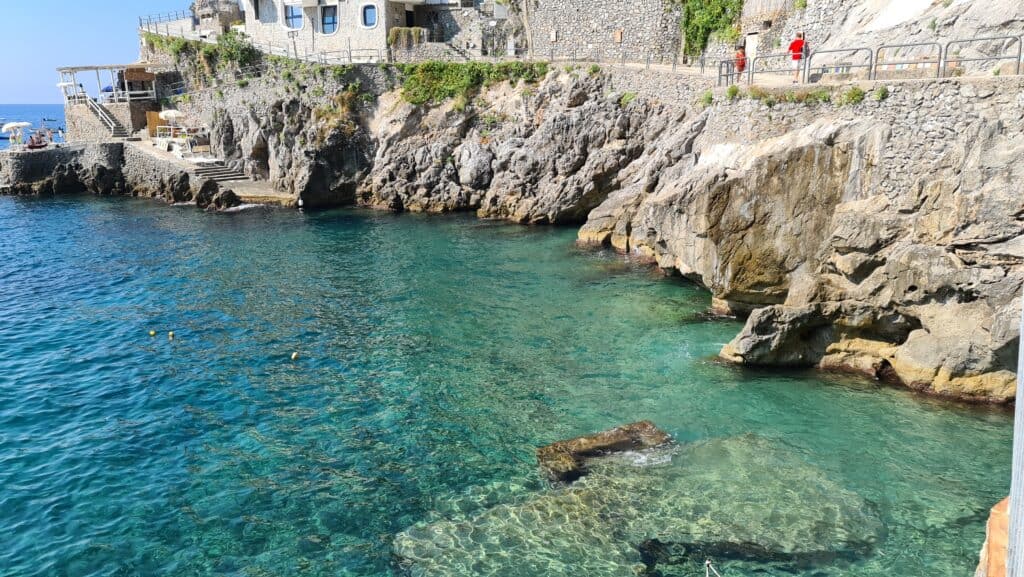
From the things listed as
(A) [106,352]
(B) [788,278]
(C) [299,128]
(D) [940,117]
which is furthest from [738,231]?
(C) [299,128]

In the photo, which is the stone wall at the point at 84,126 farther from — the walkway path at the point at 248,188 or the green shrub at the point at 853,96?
the green shrub at the point at 853,96

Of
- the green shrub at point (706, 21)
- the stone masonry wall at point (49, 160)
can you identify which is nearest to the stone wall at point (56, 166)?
the stone masonry wall at point (49, 160)

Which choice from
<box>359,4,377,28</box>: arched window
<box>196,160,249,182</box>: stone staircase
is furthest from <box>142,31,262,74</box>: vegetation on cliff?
<box>359,4,377,28</box>: arched window

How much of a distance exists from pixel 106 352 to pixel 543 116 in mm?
26806

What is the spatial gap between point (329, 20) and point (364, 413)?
44144mm

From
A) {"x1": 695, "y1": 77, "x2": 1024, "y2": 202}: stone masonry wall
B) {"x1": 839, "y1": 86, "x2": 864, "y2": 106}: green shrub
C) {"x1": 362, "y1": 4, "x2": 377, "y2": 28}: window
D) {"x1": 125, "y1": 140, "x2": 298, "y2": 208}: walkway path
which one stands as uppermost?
{"x1": 362, "y1": 4, "x2": 377, "y2": 28}: window

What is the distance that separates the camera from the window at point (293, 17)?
5441cm

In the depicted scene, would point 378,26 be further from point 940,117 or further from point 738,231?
point 940,117

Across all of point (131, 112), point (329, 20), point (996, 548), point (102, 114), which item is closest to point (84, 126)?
point (102, 114)

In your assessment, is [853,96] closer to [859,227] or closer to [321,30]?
[859,227]

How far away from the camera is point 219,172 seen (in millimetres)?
50375

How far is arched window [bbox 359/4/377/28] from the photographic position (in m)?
50.9

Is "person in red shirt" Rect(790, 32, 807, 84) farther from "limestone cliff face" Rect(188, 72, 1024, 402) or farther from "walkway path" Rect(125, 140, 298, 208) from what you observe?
"walkway path" Rect(125, 140, 298, 208)

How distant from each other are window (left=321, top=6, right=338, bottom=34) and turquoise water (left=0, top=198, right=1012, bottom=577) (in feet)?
96.5
